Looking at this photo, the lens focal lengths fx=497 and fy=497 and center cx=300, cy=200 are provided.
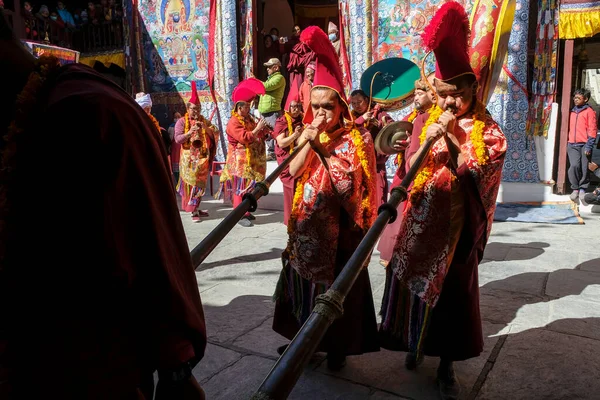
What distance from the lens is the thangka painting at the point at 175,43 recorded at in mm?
10133

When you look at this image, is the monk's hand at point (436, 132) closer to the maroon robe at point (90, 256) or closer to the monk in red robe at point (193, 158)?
the maroon robe at point (90, 256)

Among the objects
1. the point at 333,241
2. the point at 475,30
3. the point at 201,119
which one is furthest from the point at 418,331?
the point at 201,119

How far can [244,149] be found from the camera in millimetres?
7160

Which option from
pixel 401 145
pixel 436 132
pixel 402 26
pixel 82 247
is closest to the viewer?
pixel 82 247

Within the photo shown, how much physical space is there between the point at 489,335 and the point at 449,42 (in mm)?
1908

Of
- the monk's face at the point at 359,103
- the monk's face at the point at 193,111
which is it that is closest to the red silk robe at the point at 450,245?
the monk's face at the point at 359,103

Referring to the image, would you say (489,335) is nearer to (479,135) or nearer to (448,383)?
(448,383)

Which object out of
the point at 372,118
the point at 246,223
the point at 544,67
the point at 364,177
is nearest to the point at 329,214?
the point at 364,177

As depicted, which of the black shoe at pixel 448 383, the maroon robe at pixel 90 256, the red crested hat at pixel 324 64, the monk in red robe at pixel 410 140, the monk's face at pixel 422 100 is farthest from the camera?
the monk's face at pixel 422 100

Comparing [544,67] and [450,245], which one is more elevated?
[544,67]

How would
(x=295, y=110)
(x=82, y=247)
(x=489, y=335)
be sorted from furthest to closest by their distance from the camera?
(x=295, y=110) < (x=489, y=335) < (x=82, y=247)

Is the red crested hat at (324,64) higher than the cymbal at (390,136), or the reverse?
the red crested hat at (324,64)

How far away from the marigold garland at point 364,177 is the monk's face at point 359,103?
2.68 metres

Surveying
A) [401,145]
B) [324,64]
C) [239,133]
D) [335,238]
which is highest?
[324,64]
